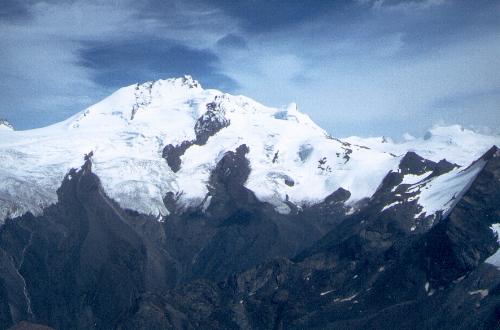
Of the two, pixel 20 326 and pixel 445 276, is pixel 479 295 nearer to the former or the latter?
pixel 445 276

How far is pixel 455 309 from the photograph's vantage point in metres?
178

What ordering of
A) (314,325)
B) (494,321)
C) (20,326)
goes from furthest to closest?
(314,325)
(20,326)
(494,321)

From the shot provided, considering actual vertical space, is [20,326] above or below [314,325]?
above

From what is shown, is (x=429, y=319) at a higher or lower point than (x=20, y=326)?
lower

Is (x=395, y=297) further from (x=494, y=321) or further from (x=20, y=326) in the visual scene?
(x=20, y=326)

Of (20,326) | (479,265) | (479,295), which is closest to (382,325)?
(479,295)

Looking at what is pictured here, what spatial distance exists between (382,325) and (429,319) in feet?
46.9

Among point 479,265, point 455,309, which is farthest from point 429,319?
point 479,265

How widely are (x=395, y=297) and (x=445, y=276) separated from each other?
1928 centimetres

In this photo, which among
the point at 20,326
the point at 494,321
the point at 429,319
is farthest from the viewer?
the point at 429,319

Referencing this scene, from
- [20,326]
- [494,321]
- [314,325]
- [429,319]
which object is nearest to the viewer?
[494,321]

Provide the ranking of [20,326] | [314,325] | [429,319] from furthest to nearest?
1. [314,325]
2. [429,319]
3. [20,326]

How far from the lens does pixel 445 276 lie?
656 ft

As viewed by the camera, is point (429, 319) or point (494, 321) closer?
point (494, 321)
